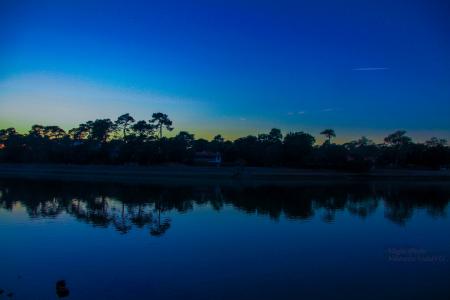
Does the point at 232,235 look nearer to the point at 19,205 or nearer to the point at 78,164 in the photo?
the point at 19,205

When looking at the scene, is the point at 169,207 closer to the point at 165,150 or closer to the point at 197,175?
the point at 197,175

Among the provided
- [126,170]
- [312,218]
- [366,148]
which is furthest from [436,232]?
[366,148]

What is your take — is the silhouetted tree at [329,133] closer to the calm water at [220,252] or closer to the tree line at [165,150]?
the tree line at [165,150]

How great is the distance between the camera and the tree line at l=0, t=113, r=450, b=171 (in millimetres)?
74125

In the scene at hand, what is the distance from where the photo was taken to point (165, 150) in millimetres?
75312

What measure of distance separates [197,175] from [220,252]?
44191 mm

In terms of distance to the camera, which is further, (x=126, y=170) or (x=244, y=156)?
(x=244, y=156)

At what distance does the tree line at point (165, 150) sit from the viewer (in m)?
74.1

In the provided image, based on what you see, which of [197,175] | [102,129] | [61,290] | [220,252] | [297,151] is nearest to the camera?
[61,290]

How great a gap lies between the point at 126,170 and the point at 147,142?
13065 mm

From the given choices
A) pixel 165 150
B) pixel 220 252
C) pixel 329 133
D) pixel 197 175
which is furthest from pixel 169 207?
pixel 329 133

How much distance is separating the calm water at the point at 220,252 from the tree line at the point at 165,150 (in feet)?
150

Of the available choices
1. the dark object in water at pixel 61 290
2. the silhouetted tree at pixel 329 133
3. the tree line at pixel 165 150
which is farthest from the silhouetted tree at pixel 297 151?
the dark object in water at pixel 61 290

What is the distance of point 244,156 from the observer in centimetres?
8156
